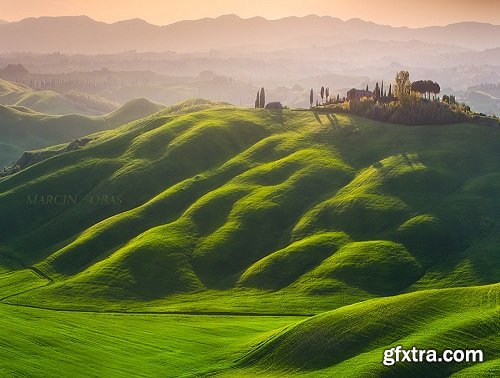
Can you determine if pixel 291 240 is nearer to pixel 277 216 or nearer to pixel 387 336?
pixel 277 216

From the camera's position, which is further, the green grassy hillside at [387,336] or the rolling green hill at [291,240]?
the rolling green hill at [291,240]

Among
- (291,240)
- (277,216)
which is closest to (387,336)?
(291,240)

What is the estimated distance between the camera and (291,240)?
13550 centimetres

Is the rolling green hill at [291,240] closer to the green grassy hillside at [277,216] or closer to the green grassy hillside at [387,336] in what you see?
the green grassy hillside at [387,336]

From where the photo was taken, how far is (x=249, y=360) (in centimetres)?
7594

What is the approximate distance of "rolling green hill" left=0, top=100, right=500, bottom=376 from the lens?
73.3 metres

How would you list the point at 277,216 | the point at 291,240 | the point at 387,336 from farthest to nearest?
1. the point at 277,216
2. the point at 291,240
3. the point at 387,336

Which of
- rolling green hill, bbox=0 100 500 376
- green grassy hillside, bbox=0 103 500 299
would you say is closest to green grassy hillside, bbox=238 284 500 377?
rolling green hill, bbox=0 100 500 376

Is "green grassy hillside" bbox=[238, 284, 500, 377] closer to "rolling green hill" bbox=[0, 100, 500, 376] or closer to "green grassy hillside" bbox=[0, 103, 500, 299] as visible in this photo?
"rolling green hill" bbox=[0, 100, 500, 376]

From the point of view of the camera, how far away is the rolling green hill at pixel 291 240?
73312 mm

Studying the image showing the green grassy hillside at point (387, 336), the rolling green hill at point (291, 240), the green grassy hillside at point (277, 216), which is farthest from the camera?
the green grassy hillside at point (277, 216)

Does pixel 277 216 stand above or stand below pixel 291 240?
above

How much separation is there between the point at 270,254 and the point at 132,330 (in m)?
41.2

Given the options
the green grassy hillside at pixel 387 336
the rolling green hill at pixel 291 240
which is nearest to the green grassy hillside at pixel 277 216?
the rolling green hill at pixel 291 240
